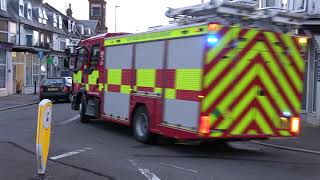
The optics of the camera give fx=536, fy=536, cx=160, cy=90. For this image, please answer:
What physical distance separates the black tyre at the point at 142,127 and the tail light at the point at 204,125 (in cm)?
233

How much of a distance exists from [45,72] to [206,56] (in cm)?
3979

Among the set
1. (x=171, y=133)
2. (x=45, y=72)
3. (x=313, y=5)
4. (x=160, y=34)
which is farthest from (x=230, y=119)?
Result: (x=45, y=72)

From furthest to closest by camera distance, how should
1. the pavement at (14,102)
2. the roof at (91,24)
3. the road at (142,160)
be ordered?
the roof at (91,24), the pavement at (14,102), the road at (142,160)

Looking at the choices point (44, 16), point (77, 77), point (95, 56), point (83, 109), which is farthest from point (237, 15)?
point (44, 16)

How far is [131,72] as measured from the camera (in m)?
13.5

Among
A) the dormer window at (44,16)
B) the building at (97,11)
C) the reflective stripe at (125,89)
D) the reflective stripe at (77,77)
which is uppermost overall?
the building at (97,11)

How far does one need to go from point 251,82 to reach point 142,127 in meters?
3.30

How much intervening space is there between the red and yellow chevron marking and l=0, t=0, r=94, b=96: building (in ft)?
75.2

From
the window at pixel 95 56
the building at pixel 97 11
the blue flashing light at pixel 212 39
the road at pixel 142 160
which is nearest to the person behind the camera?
the road at pixel 142 160

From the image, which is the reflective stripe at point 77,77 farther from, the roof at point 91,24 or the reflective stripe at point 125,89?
the roof at point 91,24

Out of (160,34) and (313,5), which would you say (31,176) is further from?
(313,5)

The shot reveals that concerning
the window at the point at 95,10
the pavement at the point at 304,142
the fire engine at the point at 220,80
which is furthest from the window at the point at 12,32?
the window at the point at 95,10

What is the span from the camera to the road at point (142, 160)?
8.95 m

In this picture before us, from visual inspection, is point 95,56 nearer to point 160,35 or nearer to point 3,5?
point 160,35
